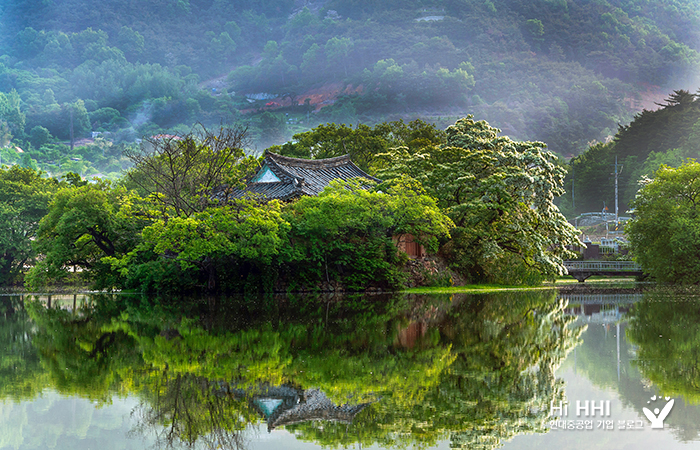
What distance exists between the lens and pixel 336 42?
594 feet

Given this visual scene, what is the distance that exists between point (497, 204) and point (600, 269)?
15480 millimetres

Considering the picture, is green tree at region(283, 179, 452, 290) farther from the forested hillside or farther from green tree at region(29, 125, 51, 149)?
green tree at region(29, 125, 51, 149)

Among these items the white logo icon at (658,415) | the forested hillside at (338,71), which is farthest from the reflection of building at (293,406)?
the forested hillside at (338,71)

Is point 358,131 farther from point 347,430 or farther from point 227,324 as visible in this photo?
Answer: point 347,430

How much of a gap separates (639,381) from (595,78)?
180026 millimetres

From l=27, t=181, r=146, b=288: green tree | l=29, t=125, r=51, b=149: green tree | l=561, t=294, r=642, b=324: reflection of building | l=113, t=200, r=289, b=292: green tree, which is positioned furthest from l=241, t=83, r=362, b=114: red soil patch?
l=561, t=294, r=642, b=324: reflection of building

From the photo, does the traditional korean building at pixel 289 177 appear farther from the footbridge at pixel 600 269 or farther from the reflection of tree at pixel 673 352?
the reflection of tree at pixel 673 352

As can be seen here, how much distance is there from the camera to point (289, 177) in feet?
111

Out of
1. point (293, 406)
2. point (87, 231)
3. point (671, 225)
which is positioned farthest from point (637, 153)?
point (293, 406)

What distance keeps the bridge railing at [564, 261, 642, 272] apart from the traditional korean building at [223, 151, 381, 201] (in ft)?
52.3

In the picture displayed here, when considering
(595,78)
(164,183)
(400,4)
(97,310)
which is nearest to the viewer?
(97,310)

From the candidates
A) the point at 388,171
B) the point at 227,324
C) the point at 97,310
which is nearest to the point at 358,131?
the point at 388,171

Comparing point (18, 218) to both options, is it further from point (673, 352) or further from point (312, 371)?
point (673, 352)

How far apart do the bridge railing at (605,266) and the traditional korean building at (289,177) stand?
1594 centimetres
